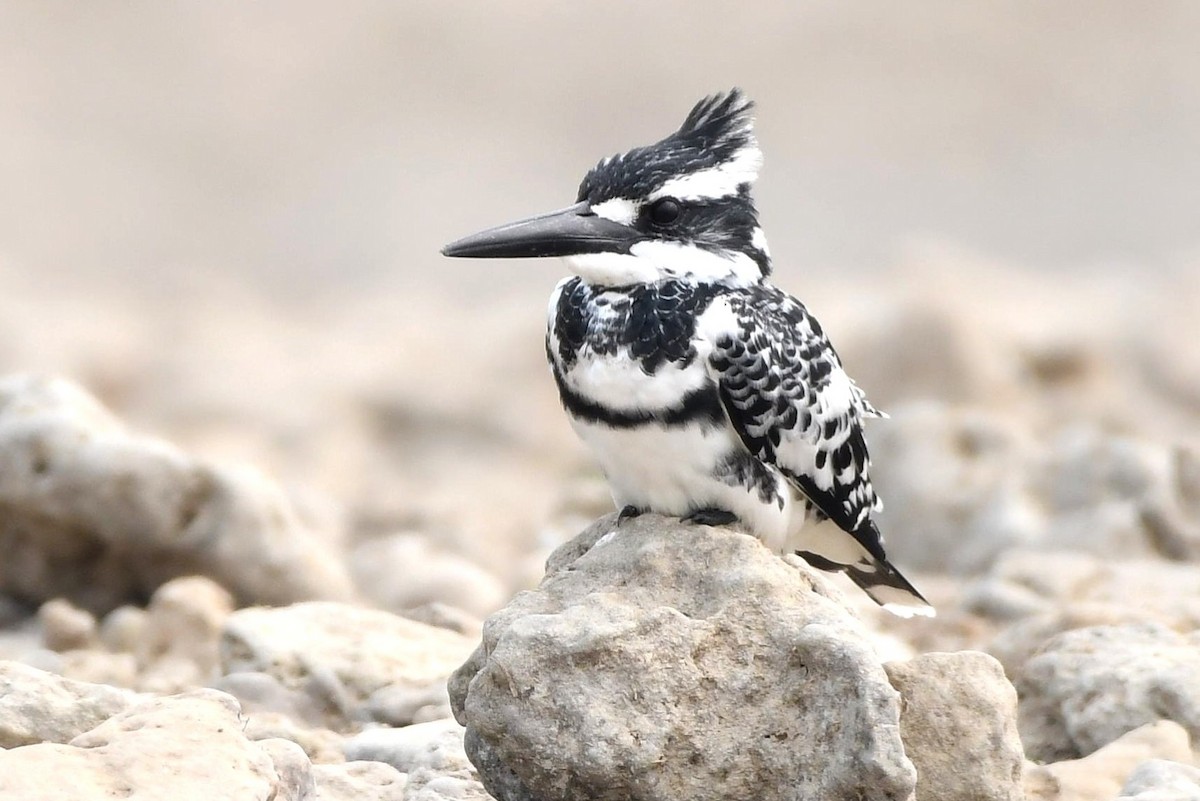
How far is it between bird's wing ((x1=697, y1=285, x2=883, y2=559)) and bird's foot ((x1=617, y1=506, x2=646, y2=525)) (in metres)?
0.40

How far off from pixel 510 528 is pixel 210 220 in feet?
31.4

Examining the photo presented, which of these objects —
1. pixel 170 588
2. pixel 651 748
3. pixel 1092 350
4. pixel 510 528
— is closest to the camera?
pixel 651 748

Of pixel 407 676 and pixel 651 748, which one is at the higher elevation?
pixel 407 676

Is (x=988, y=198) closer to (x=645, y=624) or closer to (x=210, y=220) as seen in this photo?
(x=210, y=220)

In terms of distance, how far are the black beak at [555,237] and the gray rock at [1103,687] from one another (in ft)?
6.18

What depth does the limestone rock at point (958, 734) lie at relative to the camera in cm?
492

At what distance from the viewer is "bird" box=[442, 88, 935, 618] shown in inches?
221

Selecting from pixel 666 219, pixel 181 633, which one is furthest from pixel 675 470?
pixel 181 633

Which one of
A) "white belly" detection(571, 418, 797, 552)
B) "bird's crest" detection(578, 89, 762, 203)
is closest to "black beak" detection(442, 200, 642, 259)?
"bird's crest" detection(578, 89, 762, 203)

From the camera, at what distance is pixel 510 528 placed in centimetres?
1135

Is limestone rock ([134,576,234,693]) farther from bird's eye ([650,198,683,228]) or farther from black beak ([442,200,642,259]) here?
bird's eye ([650,198,683,228])

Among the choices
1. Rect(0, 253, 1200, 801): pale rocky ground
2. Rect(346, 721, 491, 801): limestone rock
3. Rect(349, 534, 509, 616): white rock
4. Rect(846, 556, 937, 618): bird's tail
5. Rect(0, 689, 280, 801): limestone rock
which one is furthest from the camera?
Rect(349, 534, 509, 616): white rock

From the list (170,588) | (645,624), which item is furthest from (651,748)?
(170,588)

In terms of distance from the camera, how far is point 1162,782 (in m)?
4.84
